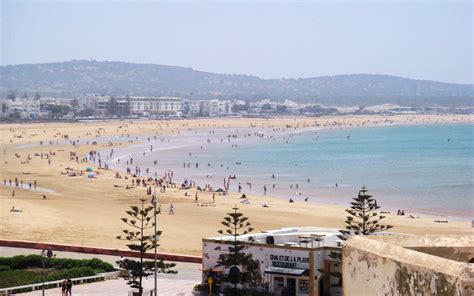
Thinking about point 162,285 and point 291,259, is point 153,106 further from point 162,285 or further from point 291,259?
point 291,259

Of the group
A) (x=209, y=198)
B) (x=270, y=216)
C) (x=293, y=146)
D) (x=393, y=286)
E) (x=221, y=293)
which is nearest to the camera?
(x=393, y=286)

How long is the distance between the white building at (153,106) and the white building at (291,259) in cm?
15577

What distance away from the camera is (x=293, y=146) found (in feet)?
295

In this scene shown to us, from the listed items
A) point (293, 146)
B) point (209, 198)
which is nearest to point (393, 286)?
point (209, 198)

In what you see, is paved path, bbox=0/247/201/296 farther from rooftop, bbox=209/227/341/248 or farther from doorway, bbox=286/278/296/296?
doorway, bbox=286/278/296/296

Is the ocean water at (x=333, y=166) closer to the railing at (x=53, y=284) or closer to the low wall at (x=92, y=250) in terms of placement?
the low wall at (x=92, y=250)

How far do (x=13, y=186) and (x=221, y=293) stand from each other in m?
31.2

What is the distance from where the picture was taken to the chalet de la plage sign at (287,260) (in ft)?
55.6

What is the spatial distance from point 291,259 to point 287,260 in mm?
110

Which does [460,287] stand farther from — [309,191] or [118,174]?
[118,174]

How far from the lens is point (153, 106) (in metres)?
183

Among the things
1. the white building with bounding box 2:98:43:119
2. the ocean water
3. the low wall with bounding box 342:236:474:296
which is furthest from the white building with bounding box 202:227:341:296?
the white building with bounding box 2:98:43:119

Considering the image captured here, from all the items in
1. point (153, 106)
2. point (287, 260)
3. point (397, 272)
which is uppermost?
point (153, 106)

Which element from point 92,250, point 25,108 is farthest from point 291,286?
point 25,108
